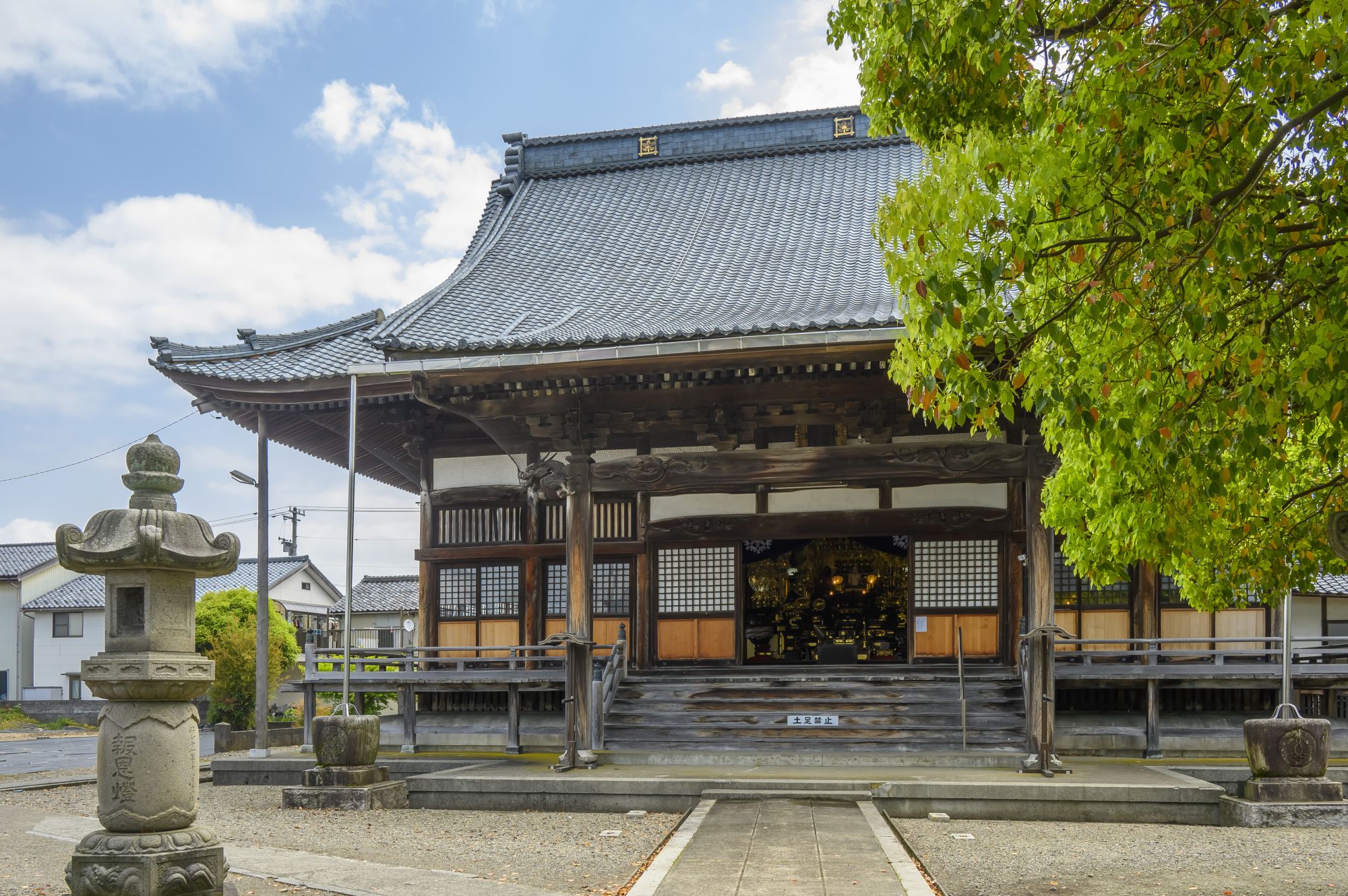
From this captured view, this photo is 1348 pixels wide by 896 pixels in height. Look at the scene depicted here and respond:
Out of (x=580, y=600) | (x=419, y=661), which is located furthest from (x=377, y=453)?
(x=580, y=600)

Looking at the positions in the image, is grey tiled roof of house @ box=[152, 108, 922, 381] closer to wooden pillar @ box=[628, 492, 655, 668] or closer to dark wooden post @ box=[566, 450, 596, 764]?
dark wooden post @ box=[566, 450, 596, 764]

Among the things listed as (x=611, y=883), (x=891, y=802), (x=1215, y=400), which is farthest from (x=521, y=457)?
(x=1215, y=400)

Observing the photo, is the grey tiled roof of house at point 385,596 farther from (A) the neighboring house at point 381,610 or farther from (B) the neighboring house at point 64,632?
(B) the neighboring house at point 64,632

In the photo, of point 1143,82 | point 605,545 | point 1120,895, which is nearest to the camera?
point 1143,82

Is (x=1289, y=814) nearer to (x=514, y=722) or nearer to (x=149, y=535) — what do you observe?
(x=514, y=722)

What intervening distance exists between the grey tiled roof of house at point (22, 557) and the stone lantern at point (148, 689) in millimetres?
41514

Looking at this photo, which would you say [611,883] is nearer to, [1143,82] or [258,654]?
[1143,82]

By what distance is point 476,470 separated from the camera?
17.2 m

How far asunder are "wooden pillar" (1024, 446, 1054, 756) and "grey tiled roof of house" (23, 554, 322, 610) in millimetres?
33014

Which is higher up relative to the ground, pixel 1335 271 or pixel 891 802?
pixel 1335 271

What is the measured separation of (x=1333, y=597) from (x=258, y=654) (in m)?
23.9

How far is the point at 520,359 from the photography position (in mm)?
13133

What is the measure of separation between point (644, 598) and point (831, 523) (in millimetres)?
2942

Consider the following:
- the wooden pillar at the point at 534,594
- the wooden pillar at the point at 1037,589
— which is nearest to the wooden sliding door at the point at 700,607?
the wooden pillar at the point at 534,594
